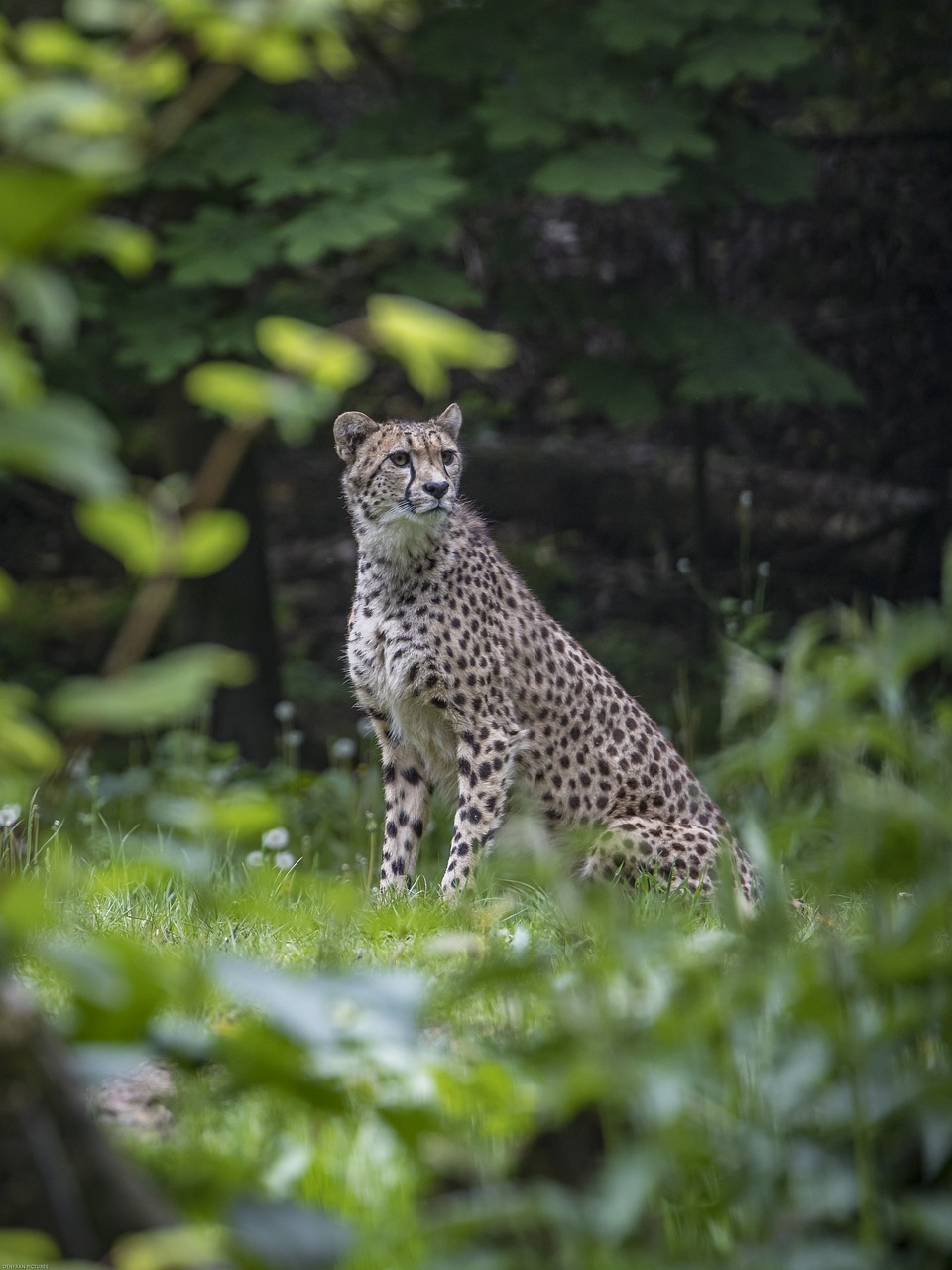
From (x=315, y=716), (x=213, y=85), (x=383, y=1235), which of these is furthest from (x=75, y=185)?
(x=315, y=716)

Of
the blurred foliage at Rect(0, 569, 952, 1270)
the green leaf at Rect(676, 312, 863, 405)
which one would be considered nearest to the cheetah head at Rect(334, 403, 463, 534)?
the green leaf at Rect(676, 312, 863, 405)

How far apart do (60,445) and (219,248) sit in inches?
209

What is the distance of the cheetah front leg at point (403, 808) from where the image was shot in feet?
16.7

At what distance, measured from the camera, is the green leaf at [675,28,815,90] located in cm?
623

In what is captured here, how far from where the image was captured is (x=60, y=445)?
1402 millimetres

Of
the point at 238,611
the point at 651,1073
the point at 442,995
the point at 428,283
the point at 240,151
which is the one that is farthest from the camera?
the point at 238,611

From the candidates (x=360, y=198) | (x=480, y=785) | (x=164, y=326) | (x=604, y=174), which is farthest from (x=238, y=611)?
(x=480, y=785)

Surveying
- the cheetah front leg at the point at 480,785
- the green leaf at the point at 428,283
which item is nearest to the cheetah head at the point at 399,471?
the cheetah front leg at the point at 480,785

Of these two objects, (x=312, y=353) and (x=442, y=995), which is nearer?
(x=312, y=353)

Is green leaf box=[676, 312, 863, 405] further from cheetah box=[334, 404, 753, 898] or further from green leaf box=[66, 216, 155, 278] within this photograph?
green leaf box=[66, 216, 155, 278]

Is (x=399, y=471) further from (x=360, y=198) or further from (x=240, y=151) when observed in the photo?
(x=240, y=151)

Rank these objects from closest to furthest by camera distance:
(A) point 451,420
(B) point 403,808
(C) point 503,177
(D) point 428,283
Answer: (B) point 403,808 < (A) point 451,420 < (D) point 428,283 < (C) point 503,177

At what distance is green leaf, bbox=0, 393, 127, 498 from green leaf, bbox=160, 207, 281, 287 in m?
5.01

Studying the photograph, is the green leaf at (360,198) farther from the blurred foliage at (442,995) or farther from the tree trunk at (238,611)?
the blurred foliage at (442,995)
